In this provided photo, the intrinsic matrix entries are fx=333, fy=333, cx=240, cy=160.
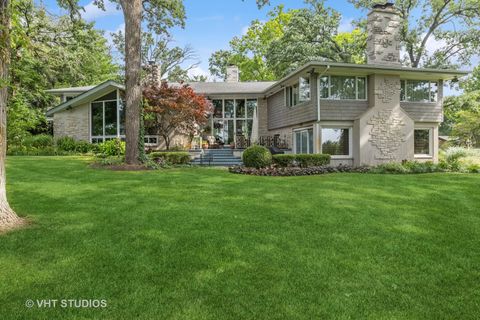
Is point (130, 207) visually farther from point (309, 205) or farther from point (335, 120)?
point (335, 120)

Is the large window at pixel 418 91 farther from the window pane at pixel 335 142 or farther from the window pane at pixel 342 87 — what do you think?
the window pane at pixel 335 142

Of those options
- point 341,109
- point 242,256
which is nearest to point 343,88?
point 341,109

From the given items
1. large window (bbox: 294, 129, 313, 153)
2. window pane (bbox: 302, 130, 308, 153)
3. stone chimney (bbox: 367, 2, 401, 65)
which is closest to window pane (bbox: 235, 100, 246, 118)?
large window (bbox: 294, 129, 313, 153)

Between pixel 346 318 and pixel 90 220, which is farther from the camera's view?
pixel 90 220

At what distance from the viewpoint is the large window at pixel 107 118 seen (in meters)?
18.6

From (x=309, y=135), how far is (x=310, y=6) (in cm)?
1237

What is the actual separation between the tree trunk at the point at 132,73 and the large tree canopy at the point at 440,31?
17635 millimetres

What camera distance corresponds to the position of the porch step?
15.2m

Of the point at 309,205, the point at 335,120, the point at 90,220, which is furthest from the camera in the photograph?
the point at 335,120

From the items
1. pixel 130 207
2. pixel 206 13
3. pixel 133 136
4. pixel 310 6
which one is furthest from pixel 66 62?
pixel 130 207

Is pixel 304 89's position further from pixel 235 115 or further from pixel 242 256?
pixel 242 256

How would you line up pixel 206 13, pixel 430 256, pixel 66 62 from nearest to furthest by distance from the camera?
1. pixel 430 256
2. pixel 206 13
3. pixel 66 62

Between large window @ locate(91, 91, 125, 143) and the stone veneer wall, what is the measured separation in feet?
1.45

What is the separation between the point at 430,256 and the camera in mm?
3926
